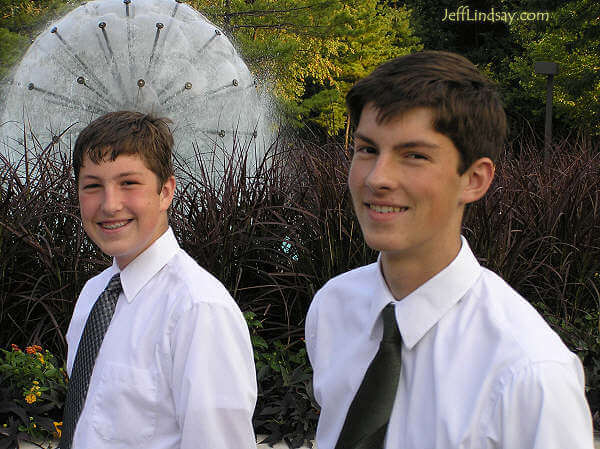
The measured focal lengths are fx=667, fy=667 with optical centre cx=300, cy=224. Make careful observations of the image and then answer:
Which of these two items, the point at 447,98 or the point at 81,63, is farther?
the point at 81,63

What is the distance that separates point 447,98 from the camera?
1509 millimetres

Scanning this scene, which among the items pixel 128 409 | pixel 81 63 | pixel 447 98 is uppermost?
pixel 81 63

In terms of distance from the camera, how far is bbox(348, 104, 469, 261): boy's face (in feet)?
4.92

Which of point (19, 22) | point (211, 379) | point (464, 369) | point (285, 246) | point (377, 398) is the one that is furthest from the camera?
point (19, 22)

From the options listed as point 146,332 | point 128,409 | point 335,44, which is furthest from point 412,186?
point 335,44

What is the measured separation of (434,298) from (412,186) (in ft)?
0.88

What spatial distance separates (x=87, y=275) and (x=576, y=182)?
3663mm

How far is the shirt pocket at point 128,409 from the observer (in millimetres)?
1887

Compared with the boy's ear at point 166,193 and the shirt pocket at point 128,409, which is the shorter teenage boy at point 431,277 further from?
the boy's ear at point 166,193

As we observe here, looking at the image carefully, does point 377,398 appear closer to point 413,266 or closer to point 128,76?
point 413,266

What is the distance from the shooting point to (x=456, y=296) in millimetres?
1538

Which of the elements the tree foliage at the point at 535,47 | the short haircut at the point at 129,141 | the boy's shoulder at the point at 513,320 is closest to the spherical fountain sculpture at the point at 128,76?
the short haircut at the point at 129,141

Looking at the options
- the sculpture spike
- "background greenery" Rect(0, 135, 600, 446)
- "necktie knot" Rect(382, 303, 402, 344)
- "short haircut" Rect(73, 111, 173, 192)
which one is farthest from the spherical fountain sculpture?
"necktie knot" Rect(382, 303, 402, 344)

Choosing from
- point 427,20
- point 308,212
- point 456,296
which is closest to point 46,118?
point 308,212
